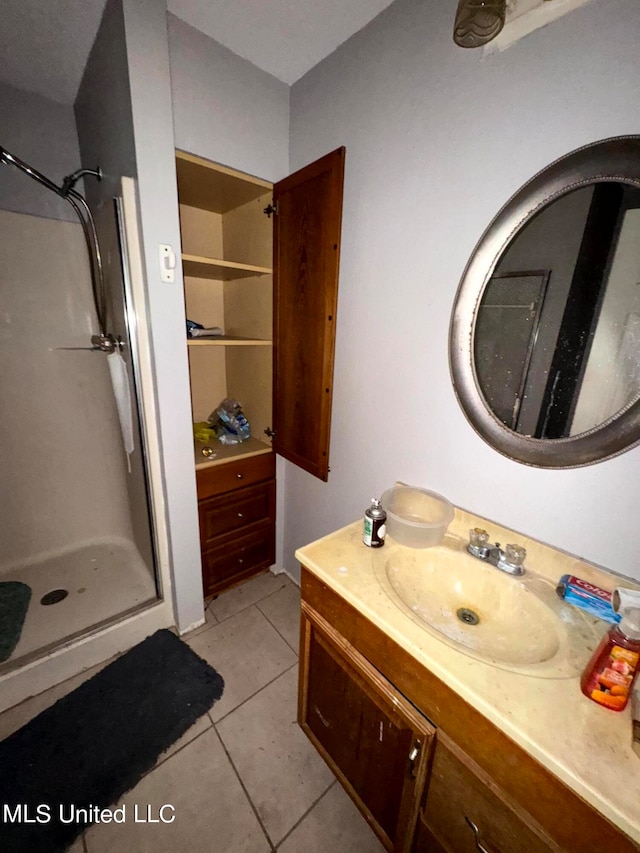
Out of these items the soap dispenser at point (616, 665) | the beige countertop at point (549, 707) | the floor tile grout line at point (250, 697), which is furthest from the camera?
the floor tile grout line at point (250, 697)

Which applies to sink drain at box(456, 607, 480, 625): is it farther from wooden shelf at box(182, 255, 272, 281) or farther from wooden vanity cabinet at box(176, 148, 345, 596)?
wooden shelf at box(182, 255, 272, 281)

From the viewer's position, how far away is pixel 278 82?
4.44ft

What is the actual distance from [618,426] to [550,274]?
41 centimetres

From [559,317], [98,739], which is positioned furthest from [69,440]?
[559,317]

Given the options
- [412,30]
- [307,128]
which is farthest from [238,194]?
[412,30]

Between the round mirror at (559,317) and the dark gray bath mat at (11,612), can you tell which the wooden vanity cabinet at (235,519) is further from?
the round mirror at (559,317)

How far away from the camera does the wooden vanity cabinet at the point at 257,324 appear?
4.19 ft

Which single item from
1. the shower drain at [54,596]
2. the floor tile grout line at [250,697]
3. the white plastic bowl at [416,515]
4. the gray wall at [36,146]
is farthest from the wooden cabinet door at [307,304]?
the shower drain at [54,596]

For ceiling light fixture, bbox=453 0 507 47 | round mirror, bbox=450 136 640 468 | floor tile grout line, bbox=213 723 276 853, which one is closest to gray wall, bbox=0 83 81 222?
ceiling light fixture, bbox=453 0 507 47

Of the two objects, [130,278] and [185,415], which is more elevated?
[130,278]

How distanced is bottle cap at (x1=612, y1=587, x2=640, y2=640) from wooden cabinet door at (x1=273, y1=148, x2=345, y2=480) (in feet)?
3.21

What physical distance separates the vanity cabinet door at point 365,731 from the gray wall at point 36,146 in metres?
2.19

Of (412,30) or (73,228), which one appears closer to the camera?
(412,30)

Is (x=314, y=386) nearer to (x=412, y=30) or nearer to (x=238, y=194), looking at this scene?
(x=238, y=194)
